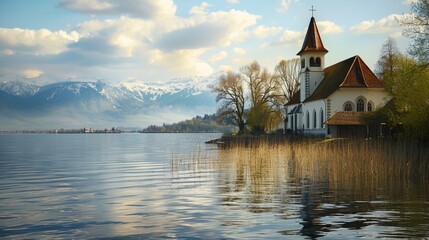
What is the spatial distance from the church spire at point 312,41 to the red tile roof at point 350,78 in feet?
13.8

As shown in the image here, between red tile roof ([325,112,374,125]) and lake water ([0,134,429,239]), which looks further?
red tile roof ([325,112,374,125])

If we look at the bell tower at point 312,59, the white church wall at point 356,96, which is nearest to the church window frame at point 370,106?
the white church wall at point 356,96

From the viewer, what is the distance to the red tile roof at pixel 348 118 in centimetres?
5131

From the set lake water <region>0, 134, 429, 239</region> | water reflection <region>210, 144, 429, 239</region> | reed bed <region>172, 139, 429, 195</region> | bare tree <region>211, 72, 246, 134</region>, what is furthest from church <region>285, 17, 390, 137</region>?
lake water <region>0, 134, 429, 239</region>

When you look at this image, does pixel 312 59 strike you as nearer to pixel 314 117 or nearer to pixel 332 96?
pixel 314 117

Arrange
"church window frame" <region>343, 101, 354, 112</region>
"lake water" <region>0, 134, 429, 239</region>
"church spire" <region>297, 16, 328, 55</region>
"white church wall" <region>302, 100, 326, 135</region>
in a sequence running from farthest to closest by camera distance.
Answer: "church spire" <region>297, 16, 328, 55</region>, "white church wall" <region>302, 100, 326, 135</region>, "church window frame" <region>343, 101, 354, 112</region>, "lake water" <region>0, 134, 429, 239</region>

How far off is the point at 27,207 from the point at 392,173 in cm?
1478

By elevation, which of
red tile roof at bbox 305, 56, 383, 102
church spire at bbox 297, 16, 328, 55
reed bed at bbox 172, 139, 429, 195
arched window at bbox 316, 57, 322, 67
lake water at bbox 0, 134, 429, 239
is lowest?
lake water at bbox 0, 134, 429, 239

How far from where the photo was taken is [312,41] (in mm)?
65812

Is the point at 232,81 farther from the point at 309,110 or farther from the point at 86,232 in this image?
the point at 86,232

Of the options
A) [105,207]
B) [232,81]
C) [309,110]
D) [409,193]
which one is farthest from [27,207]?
[232,81]

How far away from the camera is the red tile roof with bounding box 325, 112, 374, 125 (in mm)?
51309

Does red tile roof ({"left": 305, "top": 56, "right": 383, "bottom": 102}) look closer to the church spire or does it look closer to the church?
the church

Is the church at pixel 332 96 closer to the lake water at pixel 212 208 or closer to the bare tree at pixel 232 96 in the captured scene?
the bare tree at pixel 232 96
